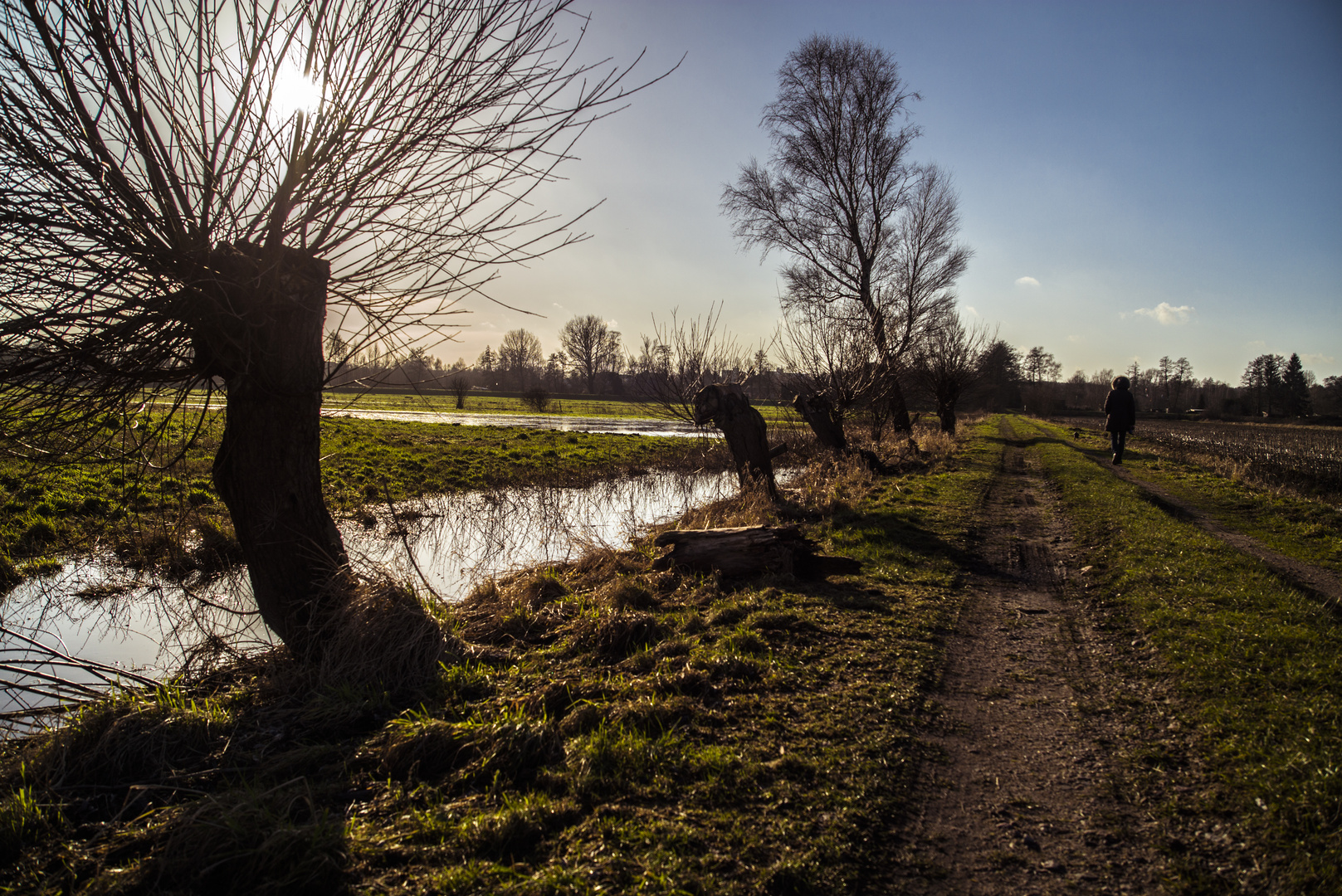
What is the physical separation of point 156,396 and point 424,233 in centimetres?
218

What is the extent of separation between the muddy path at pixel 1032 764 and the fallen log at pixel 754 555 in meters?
1.49

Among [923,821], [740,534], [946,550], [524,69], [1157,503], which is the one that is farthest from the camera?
[1157,503]

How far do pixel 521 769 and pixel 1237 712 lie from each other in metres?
3.91

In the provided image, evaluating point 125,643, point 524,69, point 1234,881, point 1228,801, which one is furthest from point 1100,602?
point 125,643

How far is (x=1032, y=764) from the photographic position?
10.3 ft

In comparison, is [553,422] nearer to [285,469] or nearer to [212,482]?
[212,482]

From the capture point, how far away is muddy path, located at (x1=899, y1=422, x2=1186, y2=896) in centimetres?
241

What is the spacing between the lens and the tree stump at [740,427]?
11531mm

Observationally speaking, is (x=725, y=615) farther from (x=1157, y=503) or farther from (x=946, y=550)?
(x=1157, y=503)

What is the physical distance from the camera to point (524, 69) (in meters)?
3.58

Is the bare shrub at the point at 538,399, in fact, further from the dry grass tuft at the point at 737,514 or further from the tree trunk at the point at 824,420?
the dry grass tuft at the point at 737,514

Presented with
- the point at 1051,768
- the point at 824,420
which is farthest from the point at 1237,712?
the point at 824,420

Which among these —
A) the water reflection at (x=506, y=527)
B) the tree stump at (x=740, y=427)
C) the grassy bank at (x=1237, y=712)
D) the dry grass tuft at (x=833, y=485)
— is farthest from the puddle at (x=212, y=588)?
the grassy bank at (x=1237, y=712)


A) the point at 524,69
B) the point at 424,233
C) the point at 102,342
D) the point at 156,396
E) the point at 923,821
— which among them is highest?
the point at 524,69
